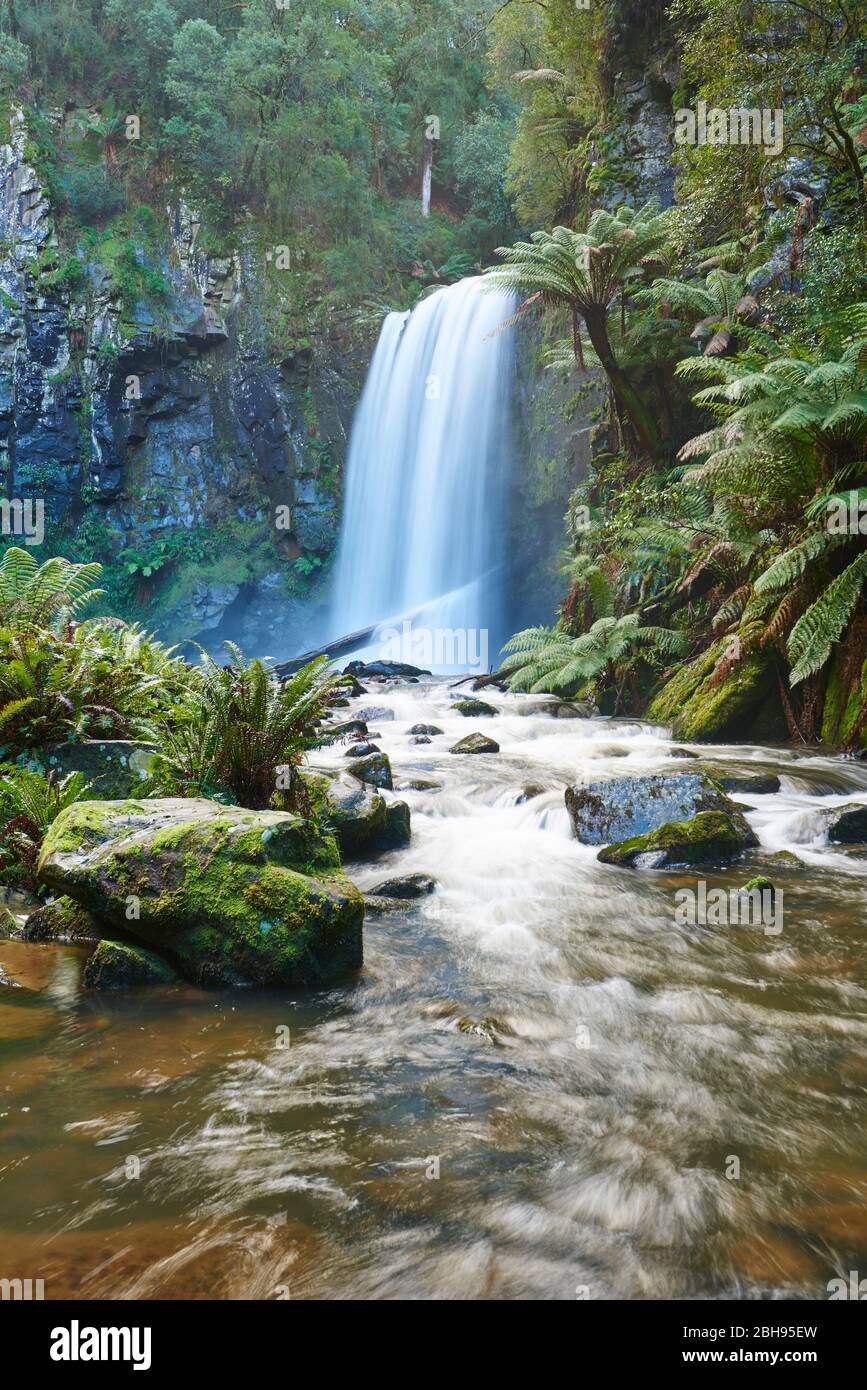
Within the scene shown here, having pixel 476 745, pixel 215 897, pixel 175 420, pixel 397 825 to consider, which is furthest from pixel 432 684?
pixel 175 420

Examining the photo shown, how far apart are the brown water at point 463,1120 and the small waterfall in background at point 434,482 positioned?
17189mm

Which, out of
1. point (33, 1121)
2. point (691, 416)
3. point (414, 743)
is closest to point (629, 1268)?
point (33, 1121)

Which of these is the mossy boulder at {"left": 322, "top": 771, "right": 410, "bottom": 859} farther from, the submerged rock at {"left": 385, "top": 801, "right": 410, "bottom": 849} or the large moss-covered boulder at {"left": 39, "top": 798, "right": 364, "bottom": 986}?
the large moss-covered boulder at {"left": 39, "top": 798, "right": 364, "bottom": 986}

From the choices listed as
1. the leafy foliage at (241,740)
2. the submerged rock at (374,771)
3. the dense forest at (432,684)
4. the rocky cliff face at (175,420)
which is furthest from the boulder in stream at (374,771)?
the rocky cliff face at (175,420)

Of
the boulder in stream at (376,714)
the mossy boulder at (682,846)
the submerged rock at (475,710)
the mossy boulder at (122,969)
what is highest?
the mossy boulder at (122,969)

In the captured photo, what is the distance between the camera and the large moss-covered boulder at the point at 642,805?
541cm

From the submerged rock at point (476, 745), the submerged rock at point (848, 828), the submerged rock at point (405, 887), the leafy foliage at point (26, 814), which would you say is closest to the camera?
the leafy foliage at point (26, 814)

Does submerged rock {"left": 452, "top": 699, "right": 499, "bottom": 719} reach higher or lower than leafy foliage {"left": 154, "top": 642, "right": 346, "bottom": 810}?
lower

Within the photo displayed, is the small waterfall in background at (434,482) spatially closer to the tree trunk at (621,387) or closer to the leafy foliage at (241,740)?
the tree trunk at (621,387)

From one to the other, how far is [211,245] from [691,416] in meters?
17.8

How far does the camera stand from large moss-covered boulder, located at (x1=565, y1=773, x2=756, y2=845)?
5406mm

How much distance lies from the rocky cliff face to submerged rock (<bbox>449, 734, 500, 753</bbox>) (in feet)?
55.2

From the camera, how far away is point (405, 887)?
4551 mm

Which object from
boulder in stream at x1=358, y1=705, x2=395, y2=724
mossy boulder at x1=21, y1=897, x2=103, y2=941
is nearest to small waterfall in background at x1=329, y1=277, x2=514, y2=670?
boulder in stream at x1=358, y1=705, x2=395, y2=724
